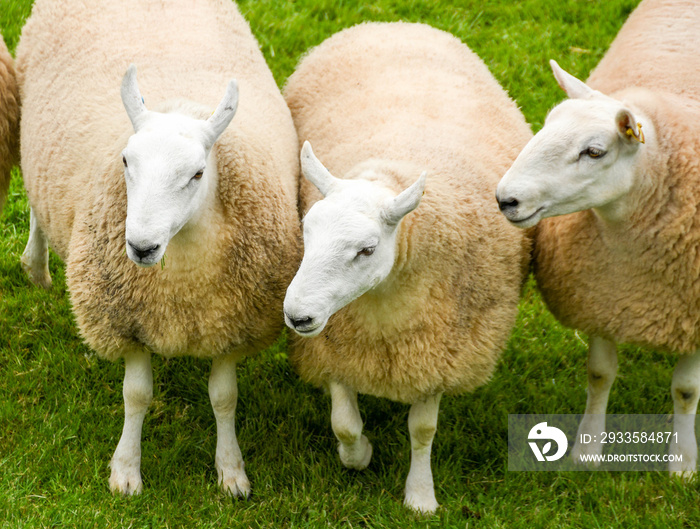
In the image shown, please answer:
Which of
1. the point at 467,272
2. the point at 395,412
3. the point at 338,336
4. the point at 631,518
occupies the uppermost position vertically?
the point at 467,272

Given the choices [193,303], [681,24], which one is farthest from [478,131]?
[193,303]

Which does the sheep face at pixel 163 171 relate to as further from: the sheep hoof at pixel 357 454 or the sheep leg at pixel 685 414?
the sheep leg at pixel 685 414

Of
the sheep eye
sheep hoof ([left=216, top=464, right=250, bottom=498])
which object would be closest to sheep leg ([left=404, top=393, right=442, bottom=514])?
sheep hoof ([left=216, top=464, right=250, bottom=498])

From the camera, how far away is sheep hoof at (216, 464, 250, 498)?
4512 mm

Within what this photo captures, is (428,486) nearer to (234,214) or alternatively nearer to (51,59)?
(234,214)

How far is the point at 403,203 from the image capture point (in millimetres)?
3572

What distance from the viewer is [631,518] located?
432cm

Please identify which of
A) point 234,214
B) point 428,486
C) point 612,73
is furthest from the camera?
point 612,73

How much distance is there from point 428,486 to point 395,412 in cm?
72

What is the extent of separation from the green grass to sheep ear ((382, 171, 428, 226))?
62.7 inches

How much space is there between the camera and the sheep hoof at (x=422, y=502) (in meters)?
4.44

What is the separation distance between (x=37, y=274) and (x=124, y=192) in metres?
2.06

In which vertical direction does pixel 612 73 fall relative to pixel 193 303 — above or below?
above

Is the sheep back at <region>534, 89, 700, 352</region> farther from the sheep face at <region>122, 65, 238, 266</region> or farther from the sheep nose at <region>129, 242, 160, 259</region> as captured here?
the sheep nose at <region>129, 242, 160, 259</region>
